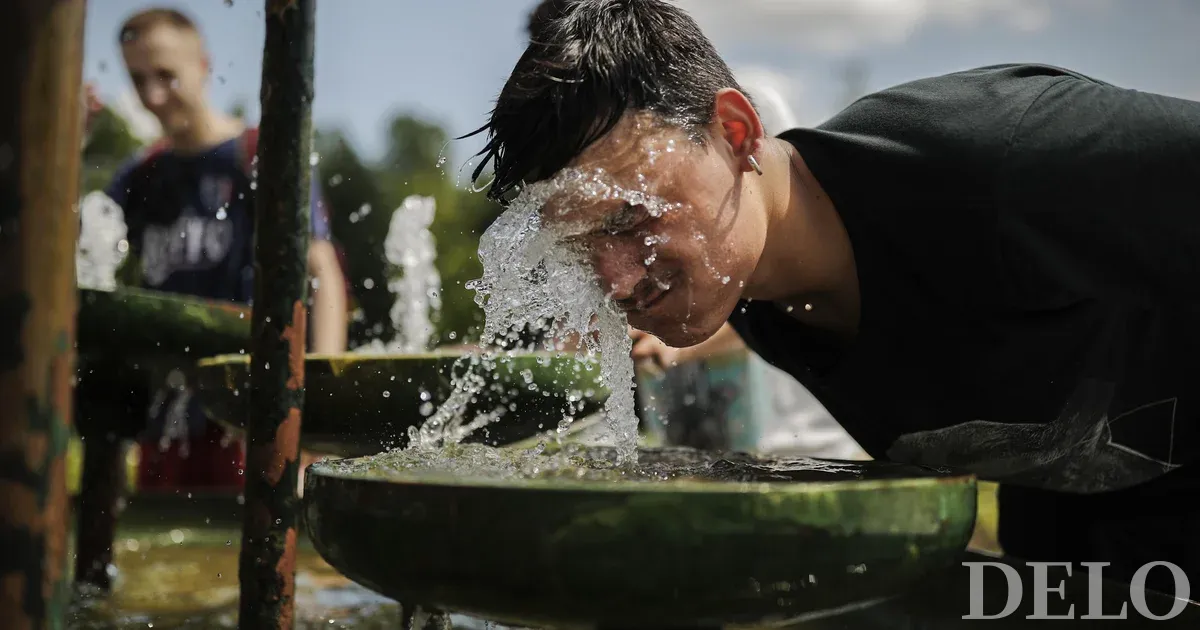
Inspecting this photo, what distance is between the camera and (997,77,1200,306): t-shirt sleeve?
1.52 metres

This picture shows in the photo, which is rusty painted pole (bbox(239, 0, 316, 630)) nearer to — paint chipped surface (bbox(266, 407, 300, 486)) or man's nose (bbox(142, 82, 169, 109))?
paint chipped surface (bbox(266, 407, 300, 486))

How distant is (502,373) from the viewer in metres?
1.72

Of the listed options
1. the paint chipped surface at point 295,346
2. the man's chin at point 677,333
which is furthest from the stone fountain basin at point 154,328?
the man's chin at point 677,333

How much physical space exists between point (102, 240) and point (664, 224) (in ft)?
11.0

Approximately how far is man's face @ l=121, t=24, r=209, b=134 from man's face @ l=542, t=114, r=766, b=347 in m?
2.82

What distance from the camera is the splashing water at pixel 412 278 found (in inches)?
158

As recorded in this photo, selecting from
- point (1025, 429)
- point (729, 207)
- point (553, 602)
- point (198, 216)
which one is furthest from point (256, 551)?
point (198, 216)

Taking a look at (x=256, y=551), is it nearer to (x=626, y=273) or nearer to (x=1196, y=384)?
(x=626, y=273)

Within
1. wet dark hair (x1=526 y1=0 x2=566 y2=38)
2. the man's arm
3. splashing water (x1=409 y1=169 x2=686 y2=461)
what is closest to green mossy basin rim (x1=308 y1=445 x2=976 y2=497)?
splashing water (x1=409 y1=169 x2=686 y2=461)

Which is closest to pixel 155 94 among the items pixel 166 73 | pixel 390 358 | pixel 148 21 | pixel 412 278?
pixel 166 73

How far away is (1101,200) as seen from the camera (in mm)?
1542

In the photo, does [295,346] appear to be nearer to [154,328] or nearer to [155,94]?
[154,328]

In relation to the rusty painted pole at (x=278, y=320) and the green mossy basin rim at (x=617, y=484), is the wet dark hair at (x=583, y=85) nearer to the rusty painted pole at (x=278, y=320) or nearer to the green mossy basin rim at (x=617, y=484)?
the rusty painted pole at (x=278, y=320)

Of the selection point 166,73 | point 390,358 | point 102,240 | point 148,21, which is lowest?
point 390,358
